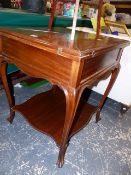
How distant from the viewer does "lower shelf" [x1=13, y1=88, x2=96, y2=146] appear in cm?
106

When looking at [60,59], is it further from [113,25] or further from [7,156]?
[113,25]

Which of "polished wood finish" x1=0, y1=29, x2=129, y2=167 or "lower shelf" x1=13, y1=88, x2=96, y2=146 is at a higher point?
"polished wood finish" x1=0, y1=29, x2=129, y2=167

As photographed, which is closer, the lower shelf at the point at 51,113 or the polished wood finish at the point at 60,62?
the polished wood finish at the point at 60,62

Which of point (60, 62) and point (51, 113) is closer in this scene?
point (60, 62)

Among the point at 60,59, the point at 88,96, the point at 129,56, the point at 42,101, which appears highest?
the point at 60,59

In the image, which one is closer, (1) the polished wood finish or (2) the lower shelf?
(1) the polished wood finish

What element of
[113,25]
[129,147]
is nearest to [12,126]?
[129,147]

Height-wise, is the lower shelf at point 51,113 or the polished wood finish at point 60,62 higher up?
the polished wood finish at point 60,62

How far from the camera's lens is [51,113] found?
122 centimetres

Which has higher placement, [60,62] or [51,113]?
[60,62]

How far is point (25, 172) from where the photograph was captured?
3.07ft

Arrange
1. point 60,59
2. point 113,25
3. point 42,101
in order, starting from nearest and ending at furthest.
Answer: point 60,59, point 42,101, point 113,25

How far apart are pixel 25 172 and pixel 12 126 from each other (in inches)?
14.4

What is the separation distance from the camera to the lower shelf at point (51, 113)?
1055 mm
